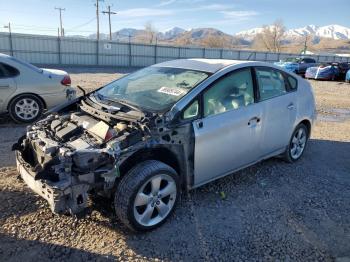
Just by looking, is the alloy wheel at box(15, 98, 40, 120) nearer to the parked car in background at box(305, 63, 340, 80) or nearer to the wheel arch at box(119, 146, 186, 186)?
the wheel arch at box(119, 146, 186, 186)

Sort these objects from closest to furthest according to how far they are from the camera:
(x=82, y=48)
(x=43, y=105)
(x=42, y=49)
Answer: (x=43, y=105) → (x=42, y=49) → (x=82, y=48)

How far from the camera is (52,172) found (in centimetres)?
301

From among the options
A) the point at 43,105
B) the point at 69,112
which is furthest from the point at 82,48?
the point at 69,112

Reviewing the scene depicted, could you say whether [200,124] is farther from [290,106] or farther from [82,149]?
[290,106]

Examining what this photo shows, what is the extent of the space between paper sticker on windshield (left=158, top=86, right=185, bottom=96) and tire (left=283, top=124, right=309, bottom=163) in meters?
2.30

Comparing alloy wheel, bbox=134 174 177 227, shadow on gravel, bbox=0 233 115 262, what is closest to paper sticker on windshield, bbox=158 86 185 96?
alloy wheel, bbox=134 174 177 227

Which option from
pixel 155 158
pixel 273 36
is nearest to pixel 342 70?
pixel 155 158

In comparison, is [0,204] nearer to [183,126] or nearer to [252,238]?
[183,126]

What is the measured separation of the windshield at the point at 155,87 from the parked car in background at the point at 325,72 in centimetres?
2087

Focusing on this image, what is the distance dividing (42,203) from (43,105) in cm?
417

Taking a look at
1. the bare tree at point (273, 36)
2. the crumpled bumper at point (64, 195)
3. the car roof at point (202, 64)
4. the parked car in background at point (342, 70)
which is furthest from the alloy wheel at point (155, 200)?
the bare tree at point (273, 36)

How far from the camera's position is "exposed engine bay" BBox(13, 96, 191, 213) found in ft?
9.87

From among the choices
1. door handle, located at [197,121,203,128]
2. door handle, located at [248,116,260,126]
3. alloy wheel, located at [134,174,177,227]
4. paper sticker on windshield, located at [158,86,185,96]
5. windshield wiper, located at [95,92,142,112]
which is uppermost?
paper sticker on windshield, located at [158,86,185,96]

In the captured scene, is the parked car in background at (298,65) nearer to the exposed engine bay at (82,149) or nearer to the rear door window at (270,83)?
the rear door window at (270,83)
